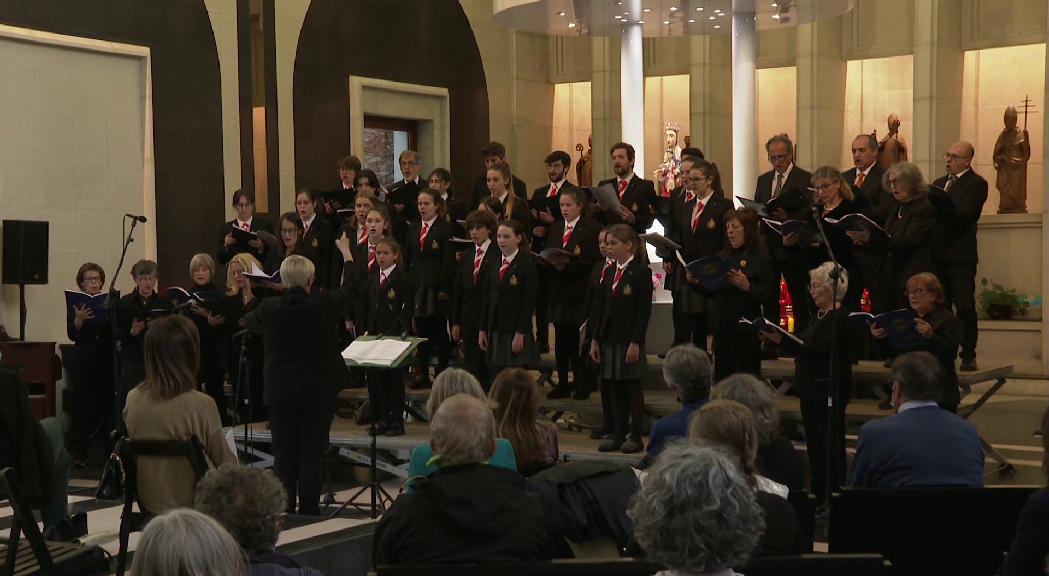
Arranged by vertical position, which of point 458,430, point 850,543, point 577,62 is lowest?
point 850,543

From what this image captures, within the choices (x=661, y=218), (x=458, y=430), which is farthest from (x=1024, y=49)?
(x=458, y=430)

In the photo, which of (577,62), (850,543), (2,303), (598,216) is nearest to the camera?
(850,543)

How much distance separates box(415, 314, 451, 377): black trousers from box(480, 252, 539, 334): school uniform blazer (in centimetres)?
120

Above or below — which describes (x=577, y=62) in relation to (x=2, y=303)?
above

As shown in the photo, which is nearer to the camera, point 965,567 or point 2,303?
point 965,567

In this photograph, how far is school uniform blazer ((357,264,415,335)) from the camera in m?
8.91

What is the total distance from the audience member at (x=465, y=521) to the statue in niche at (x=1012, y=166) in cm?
1124

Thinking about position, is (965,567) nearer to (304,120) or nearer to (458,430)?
(458,430)

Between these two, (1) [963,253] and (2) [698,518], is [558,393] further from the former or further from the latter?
(2) [698,518]

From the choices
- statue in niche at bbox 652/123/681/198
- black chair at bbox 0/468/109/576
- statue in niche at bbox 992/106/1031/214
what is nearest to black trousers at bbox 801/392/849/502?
black chair at bbox 0/468/109/576

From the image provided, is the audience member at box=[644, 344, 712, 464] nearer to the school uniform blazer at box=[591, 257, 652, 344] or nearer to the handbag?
the school uniform blazer at box=[591, 257, 652, 344]

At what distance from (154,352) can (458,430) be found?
83.7 inches

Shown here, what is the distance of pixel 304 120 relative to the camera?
1380 centimetres

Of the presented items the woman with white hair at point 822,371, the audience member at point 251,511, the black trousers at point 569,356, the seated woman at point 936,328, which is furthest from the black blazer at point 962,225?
the audience member at point 251,511
